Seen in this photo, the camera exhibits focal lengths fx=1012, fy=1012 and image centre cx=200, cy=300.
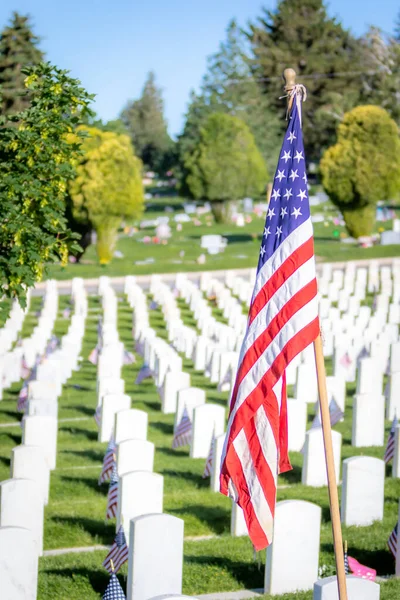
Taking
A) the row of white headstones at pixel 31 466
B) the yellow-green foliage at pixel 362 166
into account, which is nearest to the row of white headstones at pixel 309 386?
the row of white headstones at pixel 31 466

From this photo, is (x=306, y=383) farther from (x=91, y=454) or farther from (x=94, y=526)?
(x=94, y=526)

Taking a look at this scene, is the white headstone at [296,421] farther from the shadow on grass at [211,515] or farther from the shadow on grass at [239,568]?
the shadow on grass at [239,568]

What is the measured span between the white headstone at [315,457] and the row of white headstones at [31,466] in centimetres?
280

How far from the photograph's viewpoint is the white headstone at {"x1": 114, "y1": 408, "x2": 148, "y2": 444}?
11.6 meters

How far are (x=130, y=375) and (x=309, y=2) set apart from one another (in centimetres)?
7044

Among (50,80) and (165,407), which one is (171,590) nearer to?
(50,80)

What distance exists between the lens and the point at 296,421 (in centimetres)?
1264

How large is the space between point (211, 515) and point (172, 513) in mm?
392

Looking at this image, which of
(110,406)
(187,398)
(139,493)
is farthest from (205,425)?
(139,493)

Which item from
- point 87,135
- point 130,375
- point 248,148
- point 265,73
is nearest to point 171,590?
point 87,135

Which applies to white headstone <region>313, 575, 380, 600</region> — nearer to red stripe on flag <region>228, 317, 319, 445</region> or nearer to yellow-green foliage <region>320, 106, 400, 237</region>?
red stripe on flag <region>228, 317, 319, 445</region>

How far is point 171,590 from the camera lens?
7691mm

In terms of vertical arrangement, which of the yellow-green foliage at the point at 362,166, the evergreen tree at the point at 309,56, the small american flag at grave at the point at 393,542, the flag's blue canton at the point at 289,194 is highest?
the evergreen tree at the point at 309,56

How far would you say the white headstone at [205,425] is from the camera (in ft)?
40.2
